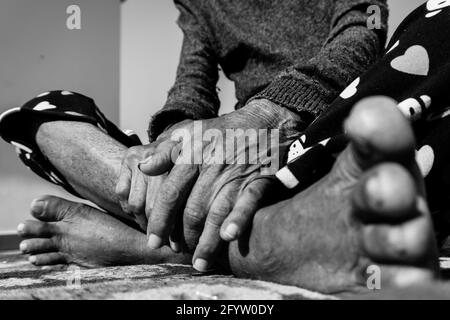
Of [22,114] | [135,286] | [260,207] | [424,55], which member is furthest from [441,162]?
[22,114]

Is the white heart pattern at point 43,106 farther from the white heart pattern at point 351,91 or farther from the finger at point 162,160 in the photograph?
the white heart pattern at point 351,91

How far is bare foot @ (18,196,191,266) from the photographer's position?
91 centimetres

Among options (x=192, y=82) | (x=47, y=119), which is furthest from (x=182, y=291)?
(x=192, y=82)

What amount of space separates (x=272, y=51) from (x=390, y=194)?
2.88ft

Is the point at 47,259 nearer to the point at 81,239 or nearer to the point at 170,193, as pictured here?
the point at 81,239

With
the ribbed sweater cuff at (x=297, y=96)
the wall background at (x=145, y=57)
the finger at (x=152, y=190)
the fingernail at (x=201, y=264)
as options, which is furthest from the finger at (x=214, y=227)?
the wall background at (x=145, y=57)

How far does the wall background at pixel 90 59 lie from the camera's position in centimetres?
228

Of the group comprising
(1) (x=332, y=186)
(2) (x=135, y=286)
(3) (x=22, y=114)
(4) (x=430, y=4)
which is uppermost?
(4) (x=430, y=4)

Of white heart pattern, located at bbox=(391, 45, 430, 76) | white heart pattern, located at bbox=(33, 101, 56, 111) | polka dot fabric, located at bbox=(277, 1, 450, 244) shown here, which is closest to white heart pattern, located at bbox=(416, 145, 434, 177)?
polka dot fabric, located at bbox=(277, 1, 450, 244)

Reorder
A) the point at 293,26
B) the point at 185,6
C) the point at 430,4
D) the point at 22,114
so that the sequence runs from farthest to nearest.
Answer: the point at 185,6 < the point at 293,26 < the point at 22,114 < the point at 430,4

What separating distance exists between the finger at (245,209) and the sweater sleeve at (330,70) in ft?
0.85

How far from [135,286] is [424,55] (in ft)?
1.60
